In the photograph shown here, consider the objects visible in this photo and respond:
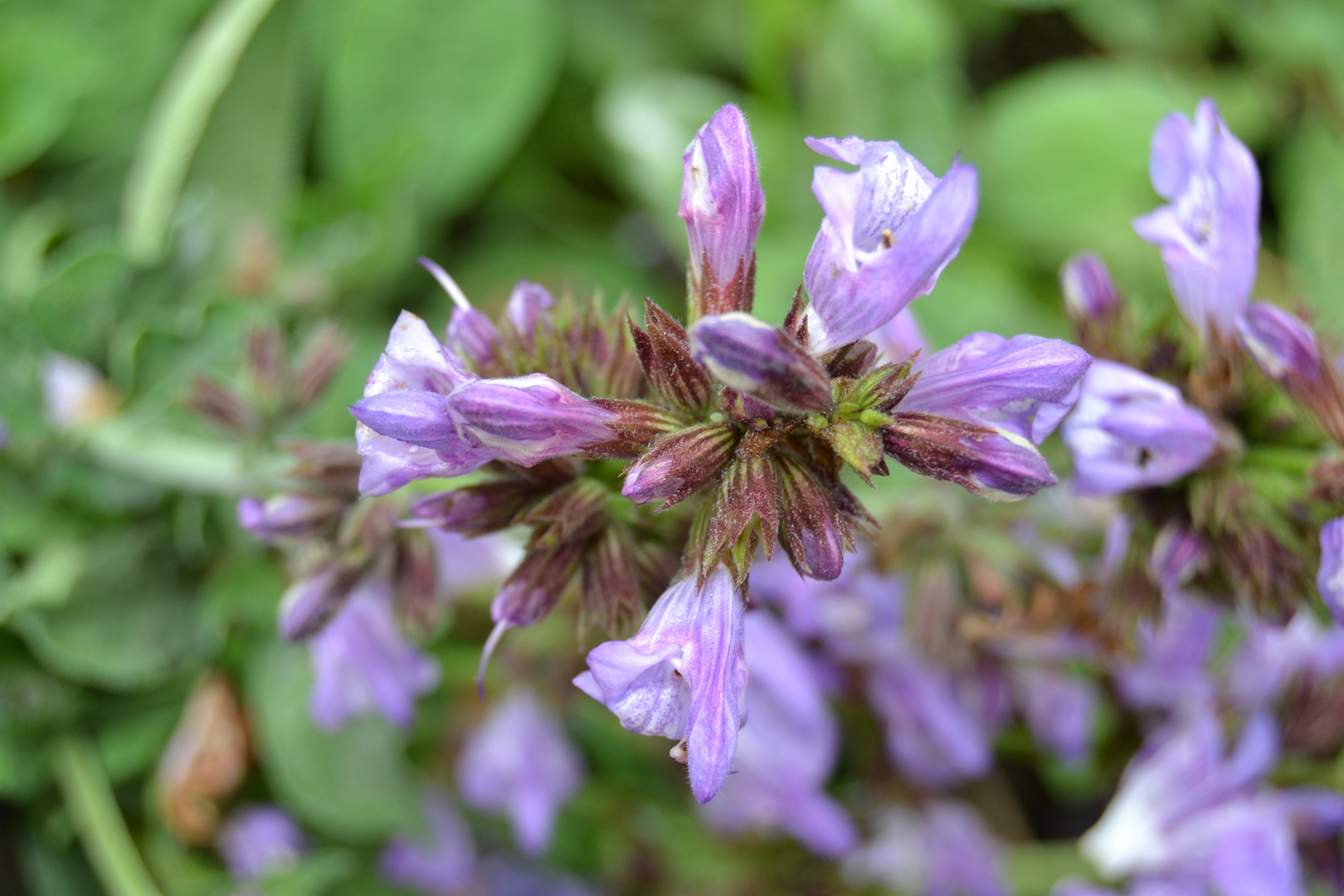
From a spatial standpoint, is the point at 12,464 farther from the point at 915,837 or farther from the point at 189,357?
the point at 915,837

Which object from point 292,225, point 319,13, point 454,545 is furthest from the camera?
point 319,13

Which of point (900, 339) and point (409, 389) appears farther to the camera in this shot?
point (900, 339)

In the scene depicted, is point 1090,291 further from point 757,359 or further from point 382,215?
point 382,215

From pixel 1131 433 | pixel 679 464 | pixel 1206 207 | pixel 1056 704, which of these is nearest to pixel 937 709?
pixel 1056 704

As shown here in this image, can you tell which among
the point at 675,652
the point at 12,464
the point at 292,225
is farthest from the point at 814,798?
the point at 292,225

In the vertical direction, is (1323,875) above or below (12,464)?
below

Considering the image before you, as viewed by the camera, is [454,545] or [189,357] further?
[189,357]

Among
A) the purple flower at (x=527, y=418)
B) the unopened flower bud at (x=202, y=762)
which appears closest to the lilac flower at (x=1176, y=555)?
the purple flower at (x=527, y=418)
